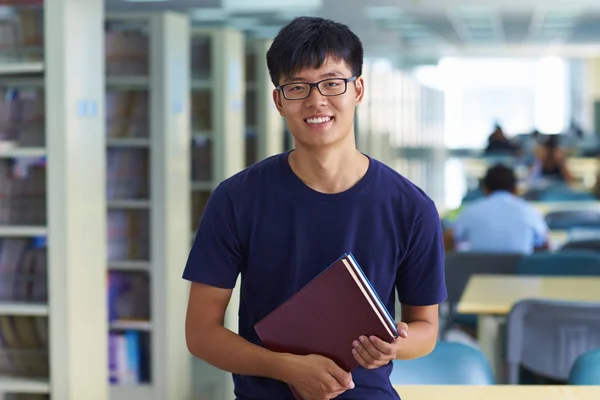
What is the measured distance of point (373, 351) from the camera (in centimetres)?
168

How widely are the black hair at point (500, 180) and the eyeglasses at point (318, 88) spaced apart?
414cm

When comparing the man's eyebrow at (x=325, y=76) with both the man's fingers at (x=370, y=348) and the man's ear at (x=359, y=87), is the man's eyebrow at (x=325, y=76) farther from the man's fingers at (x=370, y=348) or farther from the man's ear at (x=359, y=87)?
the man's fingers at (x=370, y=348)

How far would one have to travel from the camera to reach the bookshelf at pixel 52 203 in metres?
4.09

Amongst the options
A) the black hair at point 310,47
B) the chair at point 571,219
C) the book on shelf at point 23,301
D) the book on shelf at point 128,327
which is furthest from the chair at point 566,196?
the black hair at point 310,47

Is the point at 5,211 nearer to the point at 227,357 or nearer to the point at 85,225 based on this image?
the point at 85,225

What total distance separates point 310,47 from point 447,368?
1124 mm

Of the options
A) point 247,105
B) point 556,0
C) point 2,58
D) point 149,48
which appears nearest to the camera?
point 2,58

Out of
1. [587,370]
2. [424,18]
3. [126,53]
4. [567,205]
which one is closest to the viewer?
Result: [587,370]

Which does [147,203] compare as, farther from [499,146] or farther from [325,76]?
[499,146]

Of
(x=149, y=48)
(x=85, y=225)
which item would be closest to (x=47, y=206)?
(x=85, y=225)

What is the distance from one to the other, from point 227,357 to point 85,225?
260 cm

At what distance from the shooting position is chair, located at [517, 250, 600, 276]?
4762mm

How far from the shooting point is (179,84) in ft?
18.8

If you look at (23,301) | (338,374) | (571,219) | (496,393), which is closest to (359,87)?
(338,374)
